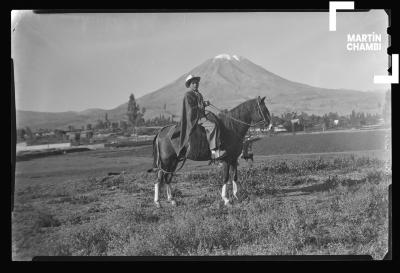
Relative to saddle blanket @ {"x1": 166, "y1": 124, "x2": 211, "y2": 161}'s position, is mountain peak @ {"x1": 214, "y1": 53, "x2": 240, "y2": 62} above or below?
above

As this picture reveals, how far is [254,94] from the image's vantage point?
6250mm

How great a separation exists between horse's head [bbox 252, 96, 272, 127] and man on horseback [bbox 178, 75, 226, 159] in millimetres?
554

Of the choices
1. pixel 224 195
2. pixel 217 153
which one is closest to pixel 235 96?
pixel 217 153

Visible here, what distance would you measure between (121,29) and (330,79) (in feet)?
9.39

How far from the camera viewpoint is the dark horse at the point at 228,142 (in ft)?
20.1

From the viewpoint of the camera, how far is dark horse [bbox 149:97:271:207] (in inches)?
242

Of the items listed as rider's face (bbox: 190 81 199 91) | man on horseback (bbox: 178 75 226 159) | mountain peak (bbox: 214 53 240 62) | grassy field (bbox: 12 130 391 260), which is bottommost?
grassy field (bbox: 12 130 391 260)

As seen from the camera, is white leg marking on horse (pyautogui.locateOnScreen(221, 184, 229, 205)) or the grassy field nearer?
the grassy field

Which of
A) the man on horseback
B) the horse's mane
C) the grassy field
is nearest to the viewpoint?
the grassy field

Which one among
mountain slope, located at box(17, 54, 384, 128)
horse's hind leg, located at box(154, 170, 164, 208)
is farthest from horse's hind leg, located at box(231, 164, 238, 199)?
horse's hind leg, located at box(154, 170, 164, 208)

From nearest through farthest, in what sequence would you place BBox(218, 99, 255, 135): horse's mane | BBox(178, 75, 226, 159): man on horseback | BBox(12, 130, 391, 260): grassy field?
BBox(12, 130, 391, 260): grassy field < BBox(178, 75, 226, 159): man on horseback < BBox(218, 99, 255, 135): horse's mane

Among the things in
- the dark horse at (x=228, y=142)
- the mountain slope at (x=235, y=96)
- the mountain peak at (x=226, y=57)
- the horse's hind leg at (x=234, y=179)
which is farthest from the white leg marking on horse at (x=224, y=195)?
the mountain peak at (x=226, y=57)

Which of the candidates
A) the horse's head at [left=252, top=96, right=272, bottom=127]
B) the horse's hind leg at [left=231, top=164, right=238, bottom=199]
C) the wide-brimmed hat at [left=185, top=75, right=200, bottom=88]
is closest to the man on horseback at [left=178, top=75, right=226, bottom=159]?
the wide-brimmed hat at [left=185, top=75, right=200, bottom=88]

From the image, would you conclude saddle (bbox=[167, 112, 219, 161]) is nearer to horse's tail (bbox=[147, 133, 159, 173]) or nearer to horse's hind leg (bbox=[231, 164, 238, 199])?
horse's tail (bbox=[147, 133, 159, 173])
